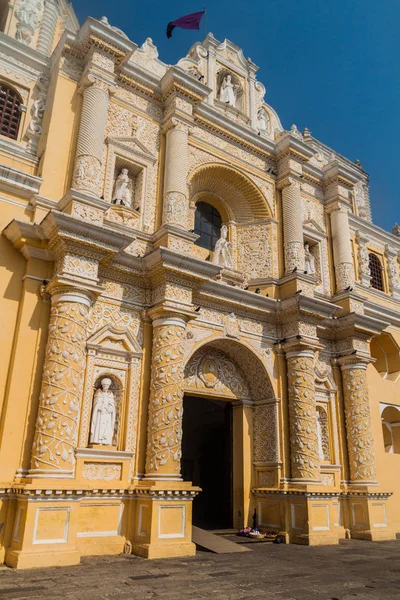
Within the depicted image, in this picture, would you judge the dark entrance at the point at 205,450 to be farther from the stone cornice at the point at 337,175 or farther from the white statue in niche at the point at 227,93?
the white statue in niche at the point at 227,93

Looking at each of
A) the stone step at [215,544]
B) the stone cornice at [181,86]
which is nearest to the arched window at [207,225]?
the stone cornice at [181,86]

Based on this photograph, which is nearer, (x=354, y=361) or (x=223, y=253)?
(x=223, y=253)

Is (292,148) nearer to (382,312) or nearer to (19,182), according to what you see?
(382,312)

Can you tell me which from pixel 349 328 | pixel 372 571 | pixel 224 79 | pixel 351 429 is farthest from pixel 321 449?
pixel 224 79

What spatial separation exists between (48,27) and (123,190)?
176 inches

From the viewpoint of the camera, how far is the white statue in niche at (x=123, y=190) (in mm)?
10305

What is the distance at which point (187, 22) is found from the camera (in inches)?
516

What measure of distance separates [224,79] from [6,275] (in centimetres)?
913

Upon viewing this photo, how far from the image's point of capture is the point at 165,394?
898 cm

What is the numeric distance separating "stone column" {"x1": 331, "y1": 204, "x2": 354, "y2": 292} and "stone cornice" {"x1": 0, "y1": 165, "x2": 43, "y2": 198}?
835 cm

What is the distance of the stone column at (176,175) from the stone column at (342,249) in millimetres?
5349

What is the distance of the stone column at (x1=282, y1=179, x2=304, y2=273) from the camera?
1253cm

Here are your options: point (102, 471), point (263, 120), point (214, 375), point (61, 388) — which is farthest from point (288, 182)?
point (102, 471)

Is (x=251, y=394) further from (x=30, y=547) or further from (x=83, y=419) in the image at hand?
(x=30, y=547)
